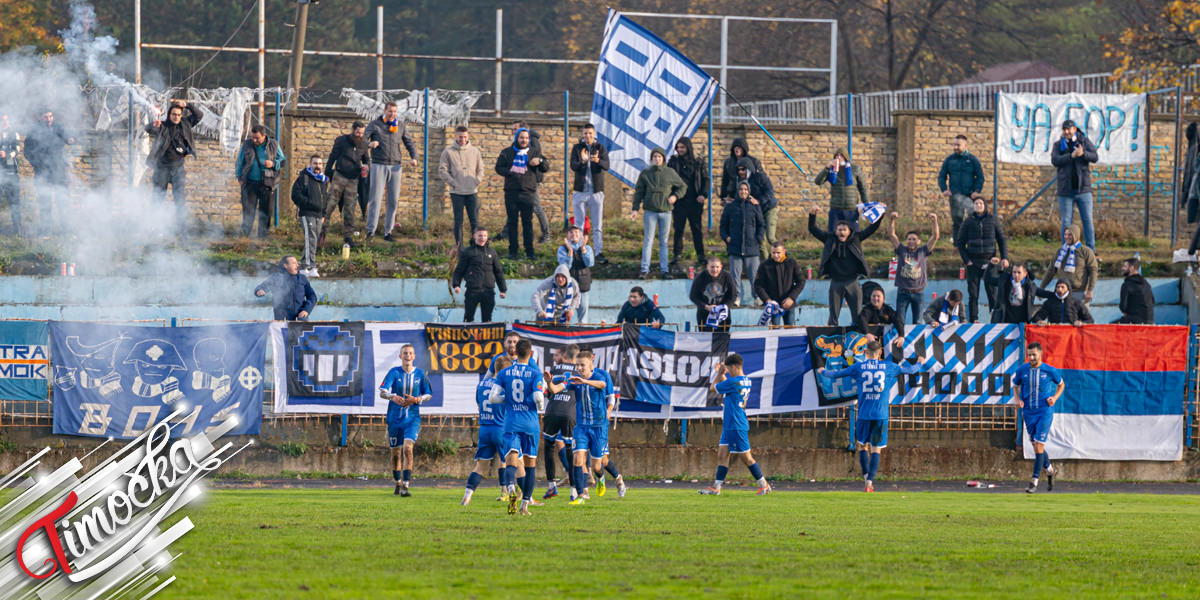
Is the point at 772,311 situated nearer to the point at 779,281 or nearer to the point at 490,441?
the point at 779,281

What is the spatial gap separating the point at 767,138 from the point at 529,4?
109 ft

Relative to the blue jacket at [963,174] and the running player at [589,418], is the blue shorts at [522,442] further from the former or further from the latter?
the blue jacket at [963,174]

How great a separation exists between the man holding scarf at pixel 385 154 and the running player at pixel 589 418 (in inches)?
391

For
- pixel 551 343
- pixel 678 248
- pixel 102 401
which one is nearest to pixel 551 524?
pixel 551 343

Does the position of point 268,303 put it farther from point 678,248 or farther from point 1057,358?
point 1057,358

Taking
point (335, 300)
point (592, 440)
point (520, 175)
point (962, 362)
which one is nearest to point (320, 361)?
point (335, 300)

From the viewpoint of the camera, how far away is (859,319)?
20953mm

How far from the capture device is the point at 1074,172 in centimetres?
2439

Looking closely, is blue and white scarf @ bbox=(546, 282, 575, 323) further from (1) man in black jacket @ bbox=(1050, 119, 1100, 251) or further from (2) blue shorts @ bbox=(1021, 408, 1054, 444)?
(1) man in black jacket @ bbox=(1050, 119, 1100, 251)

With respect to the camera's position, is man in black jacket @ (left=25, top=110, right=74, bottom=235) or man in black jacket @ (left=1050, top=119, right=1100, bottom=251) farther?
man in black jacket @ (left=25, top=110, right=74, bottom=235)

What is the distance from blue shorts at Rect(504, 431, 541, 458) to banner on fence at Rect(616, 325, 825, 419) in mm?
5941

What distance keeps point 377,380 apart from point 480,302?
2.37 metres

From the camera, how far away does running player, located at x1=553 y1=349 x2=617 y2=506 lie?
1576 centimetres

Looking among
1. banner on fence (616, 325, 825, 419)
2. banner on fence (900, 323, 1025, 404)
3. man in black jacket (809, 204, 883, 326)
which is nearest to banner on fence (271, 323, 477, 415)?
banner on fence (616, 325, 825, 419)
